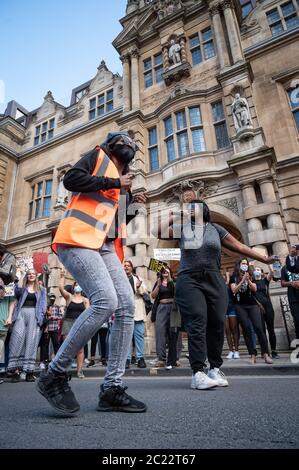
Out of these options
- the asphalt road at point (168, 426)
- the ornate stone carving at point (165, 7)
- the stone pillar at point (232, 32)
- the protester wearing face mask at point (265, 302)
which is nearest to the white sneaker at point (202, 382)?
the asphalt road at point (168, 426)

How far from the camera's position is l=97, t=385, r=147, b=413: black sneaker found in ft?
5.93

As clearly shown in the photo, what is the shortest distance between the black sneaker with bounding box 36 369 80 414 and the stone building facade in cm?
727

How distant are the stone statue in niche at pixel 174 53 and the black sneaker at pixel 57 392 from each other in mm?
15017

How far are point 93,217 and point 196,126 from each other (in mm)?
11384

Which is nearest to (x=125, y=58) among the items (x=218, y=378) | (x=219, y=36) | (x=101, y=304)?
(x=219, y=36)

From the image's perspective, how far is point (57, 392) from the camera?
5.72 ft

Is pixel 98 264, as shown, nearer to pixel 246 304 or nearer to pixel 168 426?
pixel 168 426

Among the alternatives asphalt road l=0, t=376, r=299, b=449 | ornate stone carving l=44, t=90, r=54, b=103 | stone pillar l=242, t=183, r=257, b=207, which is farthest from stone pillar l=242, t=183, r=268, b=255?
ornate stone carving l=44, t=90, r=54, b=103

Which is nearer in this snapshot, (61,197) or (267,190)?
(267,190)

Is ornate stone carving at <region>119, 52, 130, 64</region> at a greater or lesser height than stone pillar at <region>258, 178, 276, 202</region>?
greater

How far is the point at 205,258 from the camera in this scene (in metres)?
3.11

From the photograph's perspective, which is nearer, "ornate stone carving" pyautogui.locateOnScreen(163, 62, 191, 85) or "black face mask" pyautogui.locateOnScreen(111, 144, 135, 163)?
"black face mask" pyautogui.locateOnScreen(111, 144, 135, 163)

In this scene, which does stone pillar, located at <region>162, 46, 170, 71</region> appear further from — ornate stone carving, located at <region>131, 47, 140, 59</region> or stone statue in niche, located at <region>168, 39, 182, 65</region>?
ornate stone carving, located at <region>131, 47, 140, 59</region>
